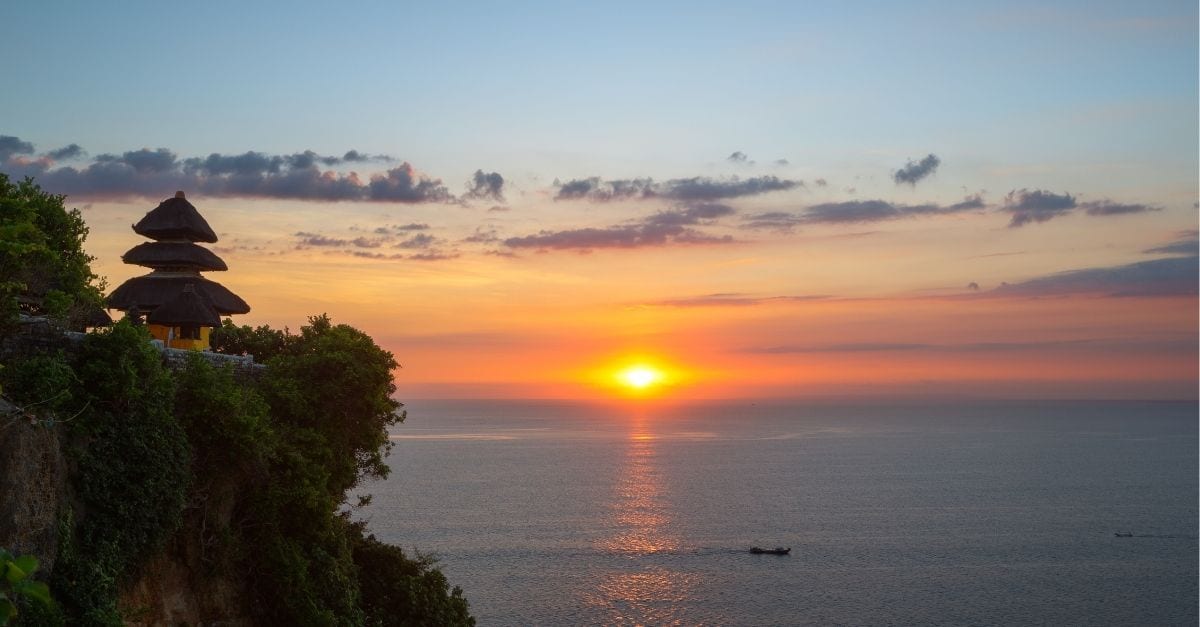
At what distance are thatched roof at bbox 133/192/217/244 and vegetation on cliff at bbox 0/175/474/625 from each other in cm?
797

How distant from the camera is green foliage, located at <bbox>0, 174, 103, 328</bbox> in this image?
97.4 ft

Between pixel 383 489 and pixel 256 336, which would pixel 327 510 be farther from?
pixel 383 489

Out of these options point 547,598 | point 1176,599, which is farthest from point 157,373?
point 1176,599

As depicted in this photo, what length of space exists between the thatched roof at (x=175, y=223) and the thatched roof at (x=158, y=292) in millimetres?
2113

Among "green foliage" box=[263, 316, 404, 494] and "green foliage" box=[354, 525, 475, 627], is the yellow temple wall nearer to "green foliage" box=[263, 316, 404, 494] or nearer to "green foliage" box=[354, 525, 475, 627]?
"green foliage" box=[263, 316, 404, 494]

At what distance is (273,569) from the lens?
115 feet

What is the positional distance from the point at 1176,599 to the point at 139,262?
296ft

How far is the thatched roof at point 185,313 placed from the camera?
43.6 metres

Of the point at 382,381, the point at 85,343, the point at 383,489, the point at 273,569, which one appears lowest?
the point at 383,489

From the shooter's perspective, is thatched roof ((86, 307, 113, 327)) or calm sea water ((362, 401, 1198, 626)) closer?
thatched roof ((86, 307, 113, 327))

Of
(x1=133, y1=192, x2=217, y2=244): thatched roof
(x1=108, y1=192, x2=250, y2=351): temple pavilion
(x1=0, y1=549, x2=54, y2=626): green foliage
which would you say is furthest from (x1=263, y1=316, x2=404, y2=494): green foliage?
(x1=0, y1=549, x2=54, y2=626): green foliage

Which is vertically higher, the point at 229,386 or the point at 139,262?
the point at 139,262

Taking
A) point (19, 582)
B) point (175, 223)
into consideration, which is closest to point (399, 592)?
point (175, 223)

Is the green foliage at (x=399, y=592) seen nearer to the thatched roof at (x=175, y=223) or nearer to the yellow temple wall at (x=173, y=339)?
the yellow temple wall at (x=173, y=339)
